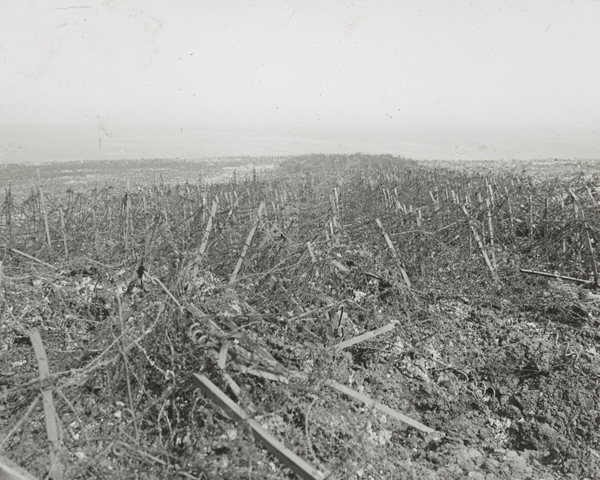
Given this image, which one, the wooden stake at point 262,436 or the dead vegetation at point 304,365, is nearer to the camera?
the wooden stake at point 262,436

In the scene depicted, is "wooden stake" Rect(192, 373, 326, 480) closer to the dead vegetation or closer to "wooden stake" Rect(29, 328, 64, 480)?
the dead vegetation

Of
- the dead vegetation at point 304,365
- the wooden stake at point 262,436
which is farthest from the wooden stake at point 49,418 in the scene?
the wooden stake at point 262,436

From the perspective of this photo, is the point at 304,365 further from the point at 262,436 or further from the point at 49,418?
the point at 49,418

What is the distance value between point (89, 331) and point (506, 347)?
3926 millimetres

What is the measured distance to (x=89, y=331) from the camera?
3.92 meters

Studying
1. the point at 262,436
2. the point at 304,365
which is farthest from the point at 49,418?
the point at 304,365

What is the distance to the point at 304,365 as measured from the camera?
130 inches

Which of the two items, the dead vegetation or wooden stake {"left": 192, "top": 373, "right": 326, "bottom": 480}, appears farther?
the dead vegetation

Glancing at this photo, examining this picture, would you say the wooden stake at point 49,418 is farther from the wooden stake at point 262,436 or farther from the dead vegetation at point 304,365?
the wooden stake at point 262,436

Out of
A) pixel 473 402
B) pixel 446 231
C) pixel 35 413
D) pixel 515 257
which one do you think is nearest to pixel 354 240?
pixel 446 231

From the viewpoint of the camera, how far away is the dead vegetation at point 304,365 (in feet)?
8.04

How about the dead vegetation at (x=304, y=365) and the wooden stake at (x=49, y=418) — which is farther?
the dead vegetation at (x=304, y=365)

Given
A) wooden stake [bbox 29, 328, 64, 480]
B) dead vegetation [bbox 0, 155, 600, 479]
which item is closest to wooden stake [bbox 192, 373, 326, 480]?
dead vegetation [bbox 0, 155, 600, 479]

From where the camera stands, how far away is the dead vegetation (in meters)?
2.45
